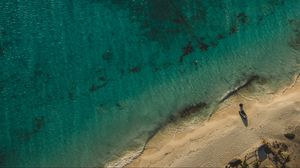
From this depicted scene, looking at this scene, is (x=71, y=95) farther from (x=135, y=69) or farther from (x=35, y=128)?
(x=135, y=69)

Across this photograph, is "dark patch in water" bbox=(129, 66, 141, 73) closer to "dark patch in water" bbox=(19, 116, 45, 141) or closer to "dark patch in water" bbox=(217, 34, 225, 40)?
"dark patch in water" bbox=(217, 34, 225, 40)

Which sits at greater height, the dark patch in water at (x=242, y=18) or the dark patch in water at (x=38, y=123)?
the dark patch in water at (x=242, y=18)

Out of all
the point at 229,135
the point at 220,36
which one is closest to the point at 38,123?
the point at 229,135

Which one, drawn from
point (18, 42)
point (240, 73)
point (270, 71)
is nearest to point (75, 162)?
point (18, 42)

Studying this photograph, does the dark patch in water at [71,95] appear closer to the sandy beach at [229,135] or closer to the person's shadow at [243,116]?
the sandy beach at [229,135]

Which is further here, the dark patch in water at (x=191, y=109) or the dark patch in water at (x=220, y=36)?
the dark patch in water at (x=220, y=36)

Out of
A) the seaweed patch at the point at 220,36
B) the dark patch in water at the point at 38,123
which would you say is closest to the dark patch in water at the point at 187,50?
the seaweed patch at the point at 220,36

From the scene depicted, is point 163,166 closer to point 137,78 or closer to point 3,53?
point 137,78
